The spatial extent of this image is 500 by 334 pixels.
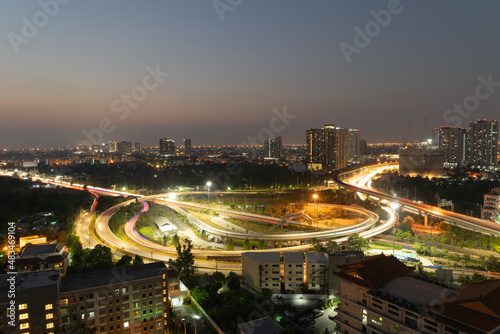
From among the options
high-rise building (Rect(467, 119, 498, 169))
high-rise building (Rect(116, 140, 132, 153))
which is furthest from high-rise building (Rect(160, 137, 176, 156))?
high-rise building (Rect(467, 119, 498, 169))

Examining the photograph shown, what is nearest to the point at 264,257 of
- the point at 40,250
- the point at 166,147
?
the point at 40,250

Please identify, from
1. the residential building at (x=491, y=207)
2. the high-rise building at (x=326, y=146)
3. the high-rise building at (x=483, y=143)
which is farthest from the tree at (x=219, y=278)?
the high-rise building at (x=483, y=143)

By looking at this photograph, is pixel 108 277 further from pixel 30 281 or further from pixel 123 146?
pixel 123 146

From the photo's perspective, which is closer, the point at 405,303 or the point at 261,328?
the point at 405,303

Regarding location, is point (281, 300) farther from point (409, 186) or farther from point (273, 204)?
point (409, 186)

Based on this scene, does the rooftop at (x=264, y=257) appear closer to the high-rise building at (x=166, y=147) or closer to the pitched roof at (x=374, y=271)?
the pitched roof at (x=374, y=271)

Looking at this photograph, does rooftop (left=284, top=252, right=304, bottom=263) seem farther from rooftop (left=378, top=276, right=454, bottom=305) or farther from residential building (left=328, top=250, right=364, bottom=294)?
rooftop (left=378, top=276, right=454, bottom=305)
